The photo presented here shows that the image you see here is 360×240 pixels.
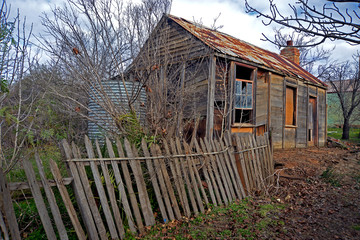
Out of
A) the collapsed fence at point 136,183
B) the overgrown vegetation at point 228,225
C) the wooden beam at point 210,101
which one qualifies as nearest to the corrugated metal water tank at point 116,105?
the collapsed fence at point 136,183

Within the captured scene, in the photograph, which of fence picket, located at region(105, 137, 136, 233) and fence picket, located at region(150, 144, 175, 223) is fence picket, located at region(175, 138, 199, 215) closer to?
fence picket, located at region(150, 144, 175, 223)

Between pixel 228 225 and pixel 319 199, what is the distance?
2409 mm

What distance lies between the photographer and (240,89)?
28.9 ft

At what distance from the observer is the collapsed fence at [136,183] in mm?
2609

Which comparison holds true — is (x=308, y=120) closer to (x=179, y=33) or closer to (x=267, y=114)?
(x=267, y=114)

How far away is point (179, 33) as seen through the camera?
8.88m

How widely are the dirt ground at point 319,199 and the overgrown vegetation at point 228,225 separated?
20 cm

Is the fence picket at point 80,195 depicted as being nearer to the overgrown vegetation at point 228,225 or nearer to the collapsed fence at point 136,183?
the collapsed fence at point 136,183

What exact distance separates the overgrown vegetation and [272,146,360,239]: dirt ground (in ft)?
0.67

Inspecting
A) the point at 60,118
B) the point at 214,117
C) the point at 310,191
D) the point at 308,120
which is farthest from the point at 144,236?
the point at 308,120

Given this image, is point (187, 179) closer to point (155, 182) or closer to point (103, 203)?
point (155, 182)

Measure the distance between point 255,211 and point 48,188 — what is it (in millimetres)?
3094

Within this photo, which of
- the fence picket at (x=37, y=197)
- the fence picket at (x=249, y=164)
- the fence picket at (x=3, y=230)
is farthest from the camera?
the fence picket at (x=249, y=164)

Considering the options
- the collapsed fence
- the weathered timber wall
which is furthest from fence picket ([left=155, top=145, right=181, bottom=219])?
the weathered timber wall
